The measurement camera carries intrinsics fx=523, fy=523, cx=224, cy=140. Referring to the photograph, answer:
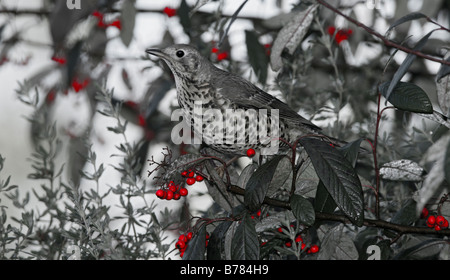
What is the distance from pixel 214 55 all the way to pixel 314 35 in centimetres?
60

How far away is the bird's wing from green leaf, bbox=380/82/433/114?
0.73 m

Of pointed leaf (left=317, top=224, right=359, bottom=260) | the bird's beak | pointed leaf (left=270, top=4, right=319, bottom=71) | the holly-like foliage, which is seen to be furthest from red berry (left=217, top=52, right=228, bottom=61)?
pointed leaf (left=317, top=224, right=359, bottom=260)

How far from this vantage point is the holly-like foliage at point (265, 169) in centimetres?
143

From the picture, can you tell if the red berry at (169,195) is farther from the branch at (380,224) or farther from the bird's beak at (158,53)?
the bird's beak at (158,53)

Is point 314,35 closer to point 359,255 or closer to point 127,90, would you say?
point 127,90

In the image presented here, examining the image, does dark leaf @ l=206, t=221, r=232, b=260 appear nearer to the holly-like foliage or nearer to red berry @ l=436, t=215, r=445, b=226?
the holly-like foliage

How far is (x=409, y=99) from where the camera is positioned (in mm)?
1427

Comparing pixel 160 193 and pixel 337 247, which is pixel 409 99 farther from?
pixel 160 193

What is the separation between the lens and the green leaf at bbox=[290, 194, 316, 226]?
1.35m

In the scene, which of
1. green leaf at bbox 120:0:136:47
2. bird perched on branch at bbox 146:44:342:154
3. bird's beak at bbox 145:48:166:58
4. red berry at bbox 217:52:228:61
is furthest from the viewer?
red berry at bbox 217:52:228:61

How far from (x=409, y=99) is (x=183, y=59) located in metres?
1.21

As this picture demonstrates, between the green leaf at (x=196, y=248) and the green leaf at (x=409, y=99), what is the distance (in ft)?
2.11

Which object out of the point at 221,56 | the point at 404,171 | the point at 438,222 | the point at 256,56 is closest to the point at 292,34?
the point at 256,56

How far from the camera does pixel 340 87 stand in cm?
233
